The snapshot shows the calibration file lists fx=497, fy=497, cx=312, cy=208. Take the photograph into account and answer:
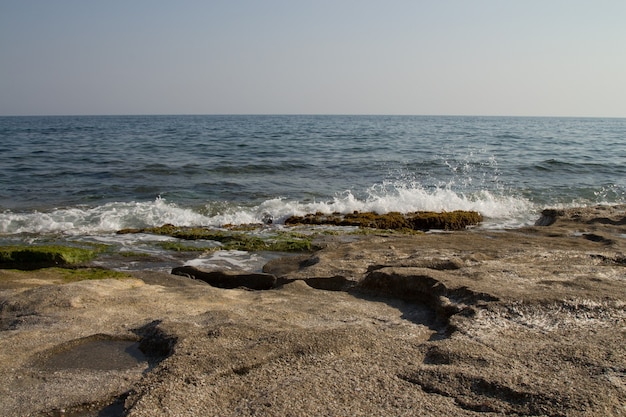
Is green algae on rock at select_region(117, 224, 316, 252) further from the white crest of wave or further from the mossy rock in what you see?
the mossy rock

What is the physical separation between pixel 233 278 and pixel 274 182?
10505 mm

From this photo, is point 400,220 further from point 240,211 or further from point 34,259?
point 34,259

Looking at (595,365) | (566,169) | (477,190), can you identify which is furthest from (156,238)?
(566,169)

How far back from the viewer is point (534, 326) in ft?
12.0

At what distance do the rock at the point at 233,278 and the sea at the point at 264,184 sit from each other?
4.55 ft

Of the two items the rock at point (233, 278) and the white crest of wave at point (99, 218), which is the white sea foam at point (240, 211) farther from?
the rock at point (233, 278)

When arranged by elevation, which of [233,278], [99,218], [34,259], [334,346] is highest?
[334,346]

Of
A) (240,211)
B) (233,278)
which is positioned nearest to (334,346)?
(233,278)

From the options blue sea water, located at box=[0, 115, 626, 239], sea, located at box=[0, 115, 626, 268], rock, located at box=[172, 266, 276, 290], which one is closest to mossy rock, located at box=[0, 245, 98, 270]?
sea, located at box=[0, 115, 626, 268]

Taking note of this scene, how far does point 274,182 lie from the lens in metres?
16.4

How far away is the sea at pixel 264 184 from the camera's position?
442 inches

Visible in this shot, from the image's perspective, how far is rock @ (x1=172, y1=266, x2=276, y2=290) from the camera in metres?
5.89

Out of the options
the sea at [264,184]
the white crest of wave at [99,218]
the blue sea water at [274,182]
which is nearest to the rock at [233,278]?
the sea at [264,184]

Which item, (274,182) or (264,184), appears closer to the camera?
(264,184)
